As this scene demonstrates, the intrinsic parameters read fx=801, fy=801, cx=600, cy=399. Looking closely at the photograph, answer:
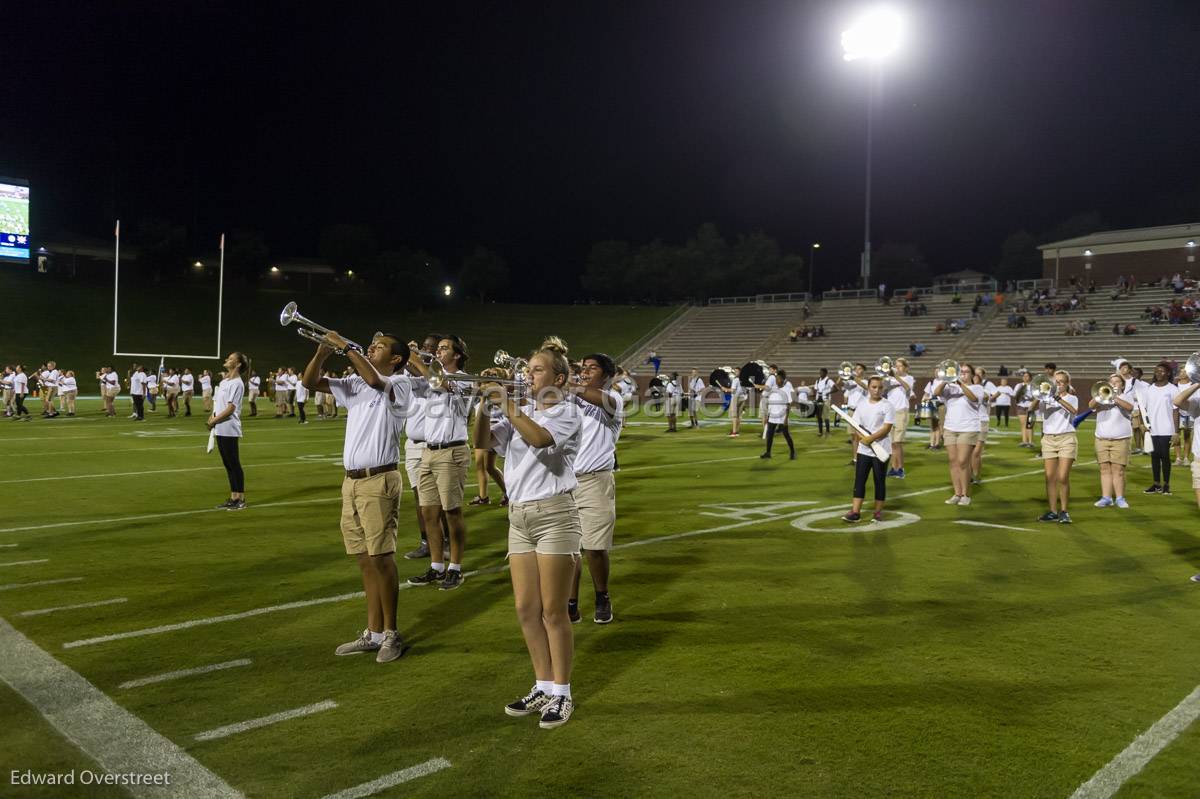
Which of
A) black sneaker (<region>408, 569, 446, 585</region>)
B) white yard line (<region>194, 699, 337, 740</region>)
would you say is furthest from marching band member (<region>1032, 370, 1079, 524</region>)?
white yard line (<region>194, 699, 337, 740</region>)


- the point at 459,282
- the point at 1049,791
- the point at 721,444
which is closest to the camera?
the point at 1049,791

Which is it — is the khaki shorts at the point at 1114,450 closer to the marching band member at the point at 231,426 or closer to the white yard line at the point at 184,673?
the white yard line at the point at 184,673

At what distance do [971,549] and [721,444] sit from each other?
36.1 feet

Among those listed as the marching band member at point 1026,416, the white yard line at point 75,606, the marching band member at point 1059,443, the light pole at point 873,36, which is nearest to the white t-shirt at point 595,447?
the white yard line at point 75,606

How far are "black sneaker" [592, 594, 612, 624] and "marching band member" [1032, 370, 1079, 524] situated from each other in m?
6.16

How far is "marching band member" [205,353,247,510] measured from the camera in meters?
9.59

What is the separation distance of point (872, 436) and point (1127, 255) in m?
49.3

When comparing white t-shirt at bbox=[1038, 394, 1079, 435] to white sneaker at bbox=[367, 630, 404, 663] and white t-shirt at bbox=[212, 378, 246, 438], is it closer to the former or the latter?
white sneaker at bbox=[367, 630, 404, 663]

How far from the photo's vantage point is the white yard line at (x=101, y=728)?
331 centimetres

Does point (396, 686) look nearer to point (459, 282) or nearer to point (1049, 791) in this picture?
point (1049, 791)

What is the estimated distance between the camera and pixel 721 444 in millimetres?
18734

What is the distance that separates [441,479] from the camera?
254 inches

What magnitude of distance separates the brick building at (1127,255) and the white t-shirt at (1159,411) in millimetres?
40476

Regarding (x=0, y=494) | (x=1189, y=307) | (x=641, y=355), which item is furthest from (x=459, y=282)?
(x=0, y=494)
